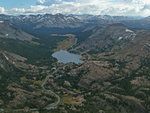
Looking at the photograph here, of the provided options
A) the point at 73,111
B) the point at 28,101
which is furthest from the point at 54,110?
the point at 28,101

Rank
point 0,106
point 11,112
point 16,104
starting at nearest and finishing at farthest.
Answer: point 11,112 < point 0,106 < point 16,104

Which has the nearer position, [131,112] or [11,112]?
[11,112]

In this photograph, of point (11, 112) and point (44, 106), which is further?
point (44, 106)

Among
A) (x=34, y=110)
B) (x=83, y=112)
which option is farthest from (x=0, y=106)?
(x=83, y=112)

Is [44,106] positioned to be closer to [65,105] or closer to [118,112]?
[65,105]

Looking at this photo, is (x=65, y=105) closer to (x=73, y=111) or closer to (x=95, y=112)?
(x=73, y=111)

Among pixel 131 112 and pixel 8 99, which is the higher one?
pixel 8 99

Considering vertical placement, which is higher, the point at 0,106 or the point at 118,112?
the point at 0,106

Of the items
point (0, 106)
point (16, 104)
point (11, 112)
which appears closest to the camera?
point (11, 112)

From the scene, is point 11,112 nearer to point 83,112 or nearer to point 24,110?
point 24,110
